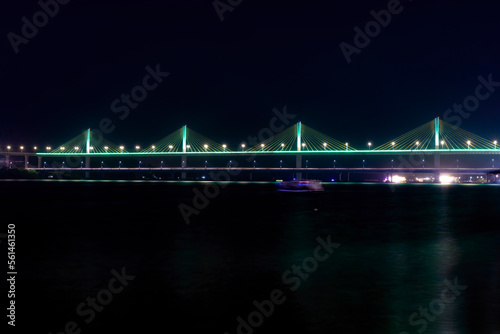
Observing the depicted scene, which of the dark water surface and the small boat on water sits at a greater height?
the small boat on water

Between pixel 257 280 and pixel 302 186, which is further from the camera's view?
pixel 302 186

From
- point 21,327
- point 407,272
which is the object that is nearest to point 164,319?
point 21,327

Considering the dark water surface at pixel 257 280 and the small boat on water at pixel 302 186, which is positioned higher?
the small boat on water at pixel 302 186

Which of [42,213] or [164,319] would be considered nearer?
[164,319]

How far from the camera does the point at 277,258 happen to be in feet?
37.1

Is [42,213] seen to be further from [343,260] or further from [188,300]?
[188,300]

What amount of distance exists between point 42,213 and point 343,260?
17.1 meters

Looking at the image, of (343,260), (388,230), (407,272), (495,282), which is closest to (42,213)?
(388,230)

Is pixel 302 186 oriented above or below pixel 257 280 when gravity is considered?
above

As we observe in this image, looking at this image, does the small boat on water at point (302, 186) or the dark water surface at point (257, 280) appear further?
the small boat on water at point (302, 186)

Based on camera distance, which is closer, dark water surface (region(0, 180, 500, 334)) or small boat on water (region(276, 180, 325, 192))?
dark water surface (region(0, 180, 500, 334))

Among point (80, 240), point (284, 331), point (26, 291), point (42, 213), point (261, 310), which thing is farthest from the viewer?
point (42, 213)

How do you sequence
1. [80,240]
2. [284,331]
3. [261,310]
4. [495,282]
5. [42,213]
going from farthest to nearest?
[42,213] → [80,240] → [495,282] → [261,310] → [284,331]

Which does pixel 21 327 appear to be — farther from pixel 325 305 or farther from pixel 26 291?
pixel 325 305
